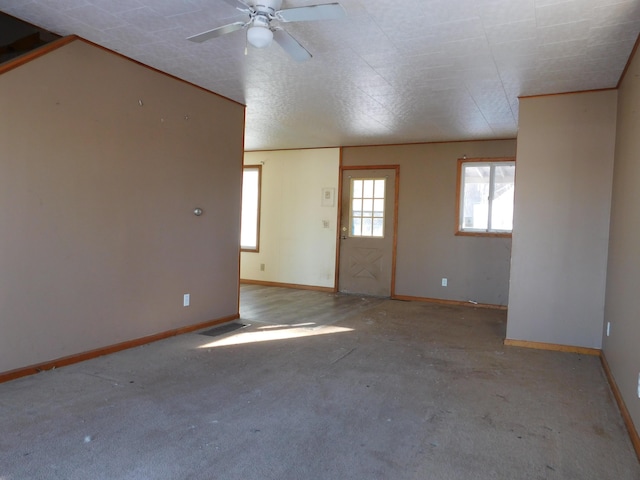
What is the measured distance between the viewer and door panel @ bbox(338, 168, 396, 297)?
696 cm

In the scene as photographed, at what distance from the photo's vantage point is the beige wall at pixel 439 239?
6.27 m

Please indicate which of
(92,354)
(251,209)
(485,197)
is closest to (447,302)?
(485,197)

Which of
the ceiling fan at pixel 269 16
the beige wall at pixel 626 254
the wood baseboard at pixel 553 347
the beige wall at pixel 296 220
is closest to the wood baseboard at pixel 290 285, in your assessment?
the beige wall at pixel 296 220

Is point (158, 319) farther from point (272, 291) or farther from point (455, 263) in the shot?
point (455, 263)

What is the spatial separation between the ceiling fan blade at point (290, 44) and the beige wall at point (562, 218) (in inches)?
97.9

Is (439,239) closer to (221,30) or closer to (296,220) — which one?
(296,220)

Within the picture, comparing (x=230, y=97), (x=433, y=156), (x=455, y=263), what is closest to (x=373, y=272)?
(x=455, y=263)

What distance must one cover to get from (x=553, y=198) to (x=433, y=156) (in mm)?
2680

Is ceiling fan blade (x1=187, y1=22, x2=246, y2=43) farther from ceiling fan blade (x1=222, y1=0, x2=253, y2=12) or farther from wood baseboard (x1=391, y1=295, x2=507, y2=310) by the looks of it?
wood baseboard (x1=391, y1=295, x2=507, y2=310)

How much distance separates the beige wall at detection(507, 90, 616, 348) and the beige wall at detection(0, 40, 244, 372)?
122 inches

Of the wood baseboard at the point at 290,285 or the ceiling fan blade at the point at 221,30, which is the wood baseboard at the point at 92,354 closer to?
the ceiling fan blade at the point at 221,30

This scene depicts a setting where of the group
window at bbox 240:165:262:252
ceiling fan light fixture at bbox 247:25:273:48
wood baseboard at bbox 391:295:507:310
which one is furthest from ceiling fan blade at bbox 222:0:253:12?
window at bbox 240:165:262:252

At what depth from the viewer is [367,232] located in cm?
713

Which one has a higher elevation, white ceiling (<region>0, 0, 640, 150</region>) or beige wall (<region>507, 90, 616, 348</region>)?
white ceiling (<region>0, 0, 640, 150</region>)
